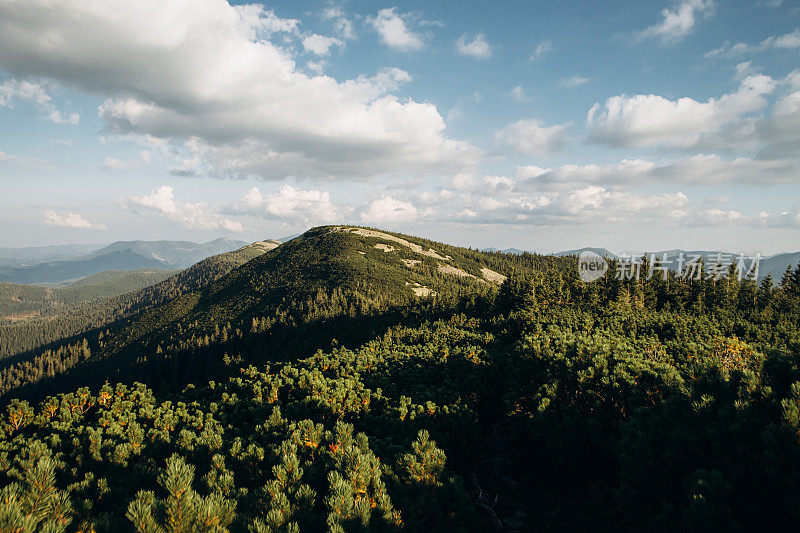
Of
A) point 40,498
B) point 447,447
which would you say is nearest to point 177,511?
point 40,498

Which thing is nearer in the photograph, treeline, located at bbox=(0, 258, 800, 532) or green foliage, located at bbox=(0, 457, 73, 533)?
green foliage, located at bbox=(0, 457, 73, 533)

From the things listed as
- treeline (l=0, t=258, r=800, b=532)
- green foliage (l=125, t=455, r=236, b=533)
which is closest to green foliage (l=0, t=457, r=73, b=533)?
treeline (l=0, t=258, r=800, b=532)

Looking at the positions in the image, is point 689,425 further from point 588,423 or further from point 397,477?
point 397,477

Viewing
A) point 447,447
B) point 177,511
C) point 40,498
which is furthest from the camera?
point 447,447

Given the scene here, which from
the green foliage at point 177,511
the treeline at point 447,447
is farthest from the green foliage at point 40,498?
the green foliage at point 177,511

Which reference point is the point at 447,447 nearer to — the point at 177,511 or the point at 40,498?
the point at 177,511

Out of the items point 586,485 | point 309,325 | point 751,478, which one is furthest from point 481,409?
point 309,325

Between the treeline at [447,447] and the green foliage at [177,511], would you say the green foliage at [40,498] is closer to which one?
the treeline at [447,447]

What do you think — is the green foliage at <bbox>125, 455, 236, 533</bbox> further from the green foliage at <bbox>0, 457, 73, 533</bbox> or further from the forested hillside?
the green foliage at <bbox>0, 457, 73, 533</bbox>

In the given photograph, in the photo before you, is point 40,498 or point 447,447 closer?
point 40,498

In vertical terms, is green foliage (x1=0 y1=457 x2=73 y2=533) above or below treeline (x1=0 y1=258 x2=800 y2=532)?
above

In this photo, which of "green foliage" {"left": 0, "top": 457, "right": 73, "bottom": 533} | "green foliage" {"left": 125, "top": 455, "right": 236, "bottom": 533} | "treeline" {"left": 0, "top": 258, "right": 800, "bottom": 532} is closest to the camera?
"green foliage" {"left": 125, "top": 455, "right": 236, "bottom": 533}
